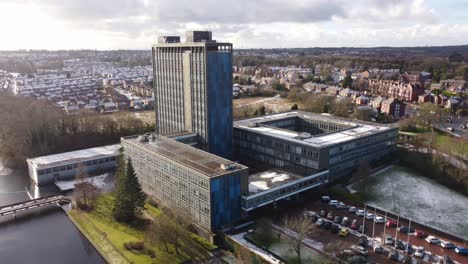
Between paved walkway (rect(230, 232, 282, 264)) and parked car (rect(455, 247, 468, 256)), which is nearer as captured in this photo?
Result: paved walkway (rect(230, 232, 282, 264))

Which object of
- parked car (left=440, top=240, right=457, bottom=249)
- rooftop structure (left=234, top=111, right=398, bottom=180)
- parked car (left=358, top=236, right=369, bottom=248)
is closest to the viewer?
parked car (left=440, top=240, right=457, bottom=249)

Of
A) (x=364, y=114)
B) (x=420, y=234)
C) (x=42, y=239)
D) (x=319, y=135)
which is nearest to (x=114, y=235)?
(x=42, y=239)

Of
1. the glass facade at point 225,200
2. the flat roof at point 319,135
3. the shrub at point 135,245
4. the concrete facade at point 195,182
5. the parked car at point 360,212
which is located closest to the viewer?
the shrub at point 135,245

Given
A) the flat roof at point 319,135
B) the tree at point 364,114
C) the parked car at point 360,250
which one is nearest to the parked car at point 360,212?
the parked car at point 360,250

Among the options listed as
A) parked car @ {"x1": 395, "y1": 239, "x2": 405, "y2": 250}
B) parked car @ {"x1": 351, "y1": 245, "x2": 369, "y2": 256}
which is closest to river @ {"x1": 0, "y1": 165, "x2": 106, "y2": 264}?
parked car @ {"x1": 351, "y1": 245, "x2": 369, "y2": 256}

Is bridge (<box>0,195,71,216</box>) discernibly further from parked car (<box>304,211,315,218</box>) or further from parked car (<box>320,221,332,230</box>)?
parked car (<box>320,221,332,230</box>)

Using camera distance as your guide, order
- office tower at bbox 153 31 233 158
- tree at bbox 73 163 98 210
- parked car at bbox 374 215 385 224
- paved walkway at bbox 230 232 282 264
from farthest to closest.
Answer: office tower at bbox 153 31 233 158
tree at bbox 73 163 98 210
parked car at bbox 374 215 385 224
paved walkway at bbox 230 232 282 264

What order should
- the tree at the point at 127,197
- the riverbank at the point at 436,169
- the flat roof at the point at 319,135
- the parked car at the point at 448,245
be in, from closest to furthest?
the parked car at the point at 448,245 → the tree at the point at 127,197 → the riverbank at the point at 436,169 → the flat roof at the point at 319,135

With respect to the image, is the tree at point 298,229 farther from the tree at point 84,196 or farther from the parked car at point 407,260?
the tree at point 84,196
